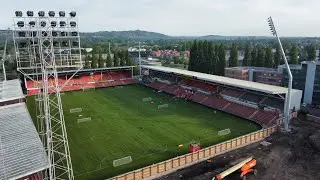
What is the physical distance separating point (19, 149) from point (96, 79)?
5316 centimetres

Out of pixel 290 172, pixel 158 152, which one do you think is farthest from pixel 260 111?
pixel 158 152

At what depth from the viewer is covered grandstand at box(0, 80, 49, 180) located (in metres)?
21.5

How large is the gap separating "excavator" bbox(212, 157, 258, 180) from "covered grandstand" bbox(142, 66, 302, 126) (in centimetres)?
1467

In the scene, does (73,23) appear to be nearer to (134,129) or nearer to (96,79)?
(134,129)

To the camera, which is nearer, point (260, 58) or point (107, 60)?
point (260, 58)

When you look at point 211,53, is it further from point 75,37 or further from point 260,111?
point 75,37

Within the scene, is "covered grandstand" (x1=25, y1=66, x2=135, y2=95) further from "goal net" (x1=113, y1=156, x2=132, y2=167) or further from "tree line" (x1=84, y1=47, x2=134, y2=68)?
"goal net" (x1=113, y1=156, x2=132, y2=167)

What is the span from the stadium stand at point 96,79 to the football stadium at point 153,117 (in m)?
0.55

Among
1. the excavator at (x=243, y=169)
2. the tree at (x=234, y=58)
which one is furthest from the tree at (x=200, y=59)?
the excavator at (x=243, y=169)

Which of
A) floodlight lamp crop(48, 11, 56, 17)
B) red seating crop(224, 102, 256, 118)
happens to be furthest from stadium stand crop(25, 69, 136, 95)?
floodlight lamp crop(48, 11, 56, 17)

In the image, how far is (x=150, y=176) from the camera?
89.3 feet

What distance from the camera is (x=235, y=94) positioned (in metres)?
52.6

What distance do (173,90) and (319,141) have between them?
3573cm

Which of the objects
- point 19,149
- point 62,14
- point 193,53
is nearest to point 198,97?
point 193,53
